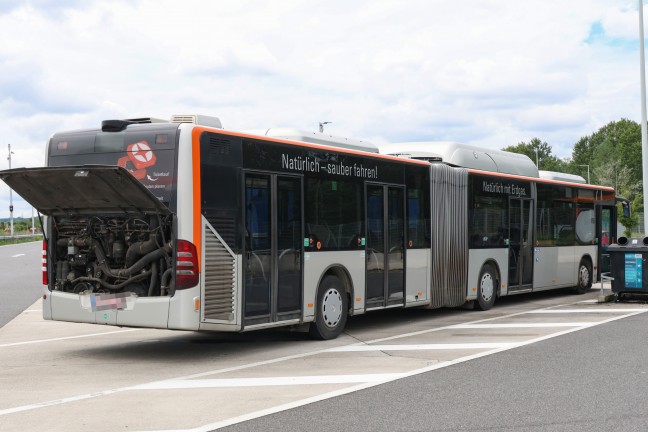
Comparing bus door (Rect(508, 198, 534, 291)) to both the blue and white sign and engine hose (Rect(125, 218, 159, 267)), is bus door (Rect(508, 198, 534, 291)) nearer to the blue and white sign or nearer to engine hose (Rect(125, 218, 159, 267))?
the blue and white sign

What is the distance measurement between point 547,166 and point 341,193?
14641 centimetres

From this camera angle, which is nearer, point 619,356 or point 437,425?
point 437,425

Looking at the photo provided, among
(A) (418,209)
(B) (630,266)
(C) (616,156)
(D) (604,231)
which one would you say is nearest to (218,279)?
(A) (418,209)

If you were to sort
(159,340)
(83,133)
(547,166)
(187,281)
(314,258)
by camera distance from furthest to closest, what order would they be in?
(547,166)
(159,340)
(314,258)
(83,133)
(187,281)

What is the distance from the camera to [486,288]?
16984 mm

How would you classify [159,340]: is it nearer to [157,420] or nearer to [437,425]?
[157,420]

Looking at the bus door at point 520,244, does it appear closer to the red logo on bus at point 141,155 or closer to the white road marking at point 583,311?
the white road marking at point 583,311

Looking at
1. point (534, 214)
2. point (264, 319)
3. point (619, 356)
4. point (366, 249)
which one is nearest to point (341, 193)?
point (366, 249)

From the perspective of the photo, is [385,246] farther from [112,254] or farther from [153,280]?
[112,254]

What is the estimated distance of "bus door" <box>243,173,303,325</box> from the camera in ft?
35.2

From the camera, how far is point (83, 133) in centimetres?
1084

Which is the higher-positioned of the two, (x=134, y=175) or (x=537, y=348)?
(x=134, y=175)

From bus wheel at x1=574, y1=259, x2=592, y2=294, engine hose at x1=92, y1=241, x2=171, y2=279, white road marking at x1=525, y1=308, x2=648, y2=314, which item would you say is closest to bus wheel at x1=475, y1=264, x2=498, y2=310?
white road marking at x1=525, y1=308, x2=648, y2=314

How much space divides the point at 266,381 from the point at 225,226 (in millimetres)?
2125
